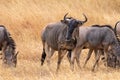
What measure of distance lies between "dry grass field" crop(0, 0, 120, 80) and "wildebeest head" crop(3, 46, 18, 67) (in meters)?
0.22

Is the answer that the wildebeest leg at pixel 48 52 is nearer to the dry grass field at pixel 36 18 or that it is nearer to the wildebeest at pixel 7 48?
the dry grass field at pixel 36 18

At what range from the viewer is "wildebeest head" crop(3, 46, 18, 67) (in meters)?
14.5

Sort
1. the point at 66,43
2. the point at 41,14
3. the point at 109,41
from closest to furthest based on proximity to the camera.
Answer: the point at 66,43 < the point at 109,41 < the point at 41,14

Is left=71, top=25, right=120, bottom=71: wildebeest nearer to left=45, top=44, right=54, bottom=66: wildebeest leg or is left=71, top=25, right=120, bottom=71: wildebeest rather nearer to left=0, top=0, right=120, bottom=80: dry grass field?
left=0, top=0, right=120, bottom=80: dry grass field

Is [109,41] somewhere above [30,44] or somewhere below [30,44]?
above

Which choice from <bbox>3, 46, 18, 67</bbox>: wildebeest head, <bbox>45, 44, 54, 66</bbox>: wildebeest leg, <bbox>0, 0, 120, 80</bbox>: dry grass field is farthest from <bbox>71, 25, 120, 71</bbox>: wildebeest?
<bbox>3, 46, 18, 67</bbox>: wildebeest head

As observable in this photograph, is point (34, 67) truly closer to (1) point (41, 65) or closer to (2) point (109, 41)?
(1) point (41, 65)

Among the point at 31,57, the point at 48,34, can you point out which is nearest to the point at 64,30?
the point at 48,34

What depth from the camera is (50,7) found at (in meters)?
26.6

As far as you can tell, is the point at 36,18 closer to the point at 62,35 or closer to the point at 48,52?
the point at 48,52

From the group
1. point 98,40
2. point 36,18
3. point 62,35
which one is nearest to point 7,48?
point 62,35

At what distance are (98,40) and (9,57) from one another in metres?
2.84

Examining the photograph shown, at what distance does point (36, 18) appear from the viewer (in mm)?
24328

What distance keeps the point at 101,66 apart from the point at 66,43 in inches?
110
